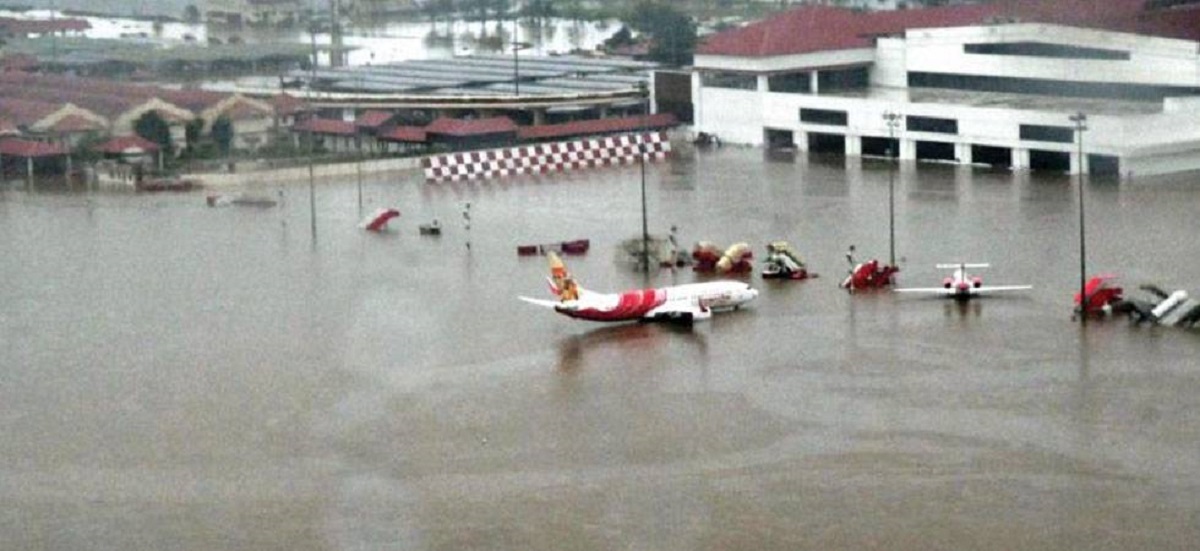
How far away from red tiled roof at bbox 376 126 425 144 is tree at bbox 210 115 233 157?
0.81 m

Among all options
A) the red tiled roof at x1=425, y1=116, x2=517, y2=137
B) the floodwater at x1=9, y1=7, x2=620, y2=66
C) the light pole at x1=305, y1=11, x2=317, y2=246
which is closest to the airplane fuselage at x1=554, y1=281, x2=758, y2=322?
the light pole at x1=305, y1=11, x2=317, y2=246

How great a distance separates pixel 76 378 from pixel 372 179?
5.19 meters

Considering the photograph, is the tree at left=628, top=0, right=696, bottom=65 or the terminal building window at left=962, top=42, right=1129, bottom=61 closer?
the terminal building window at left=962, top=42, right=1129, bottom=61

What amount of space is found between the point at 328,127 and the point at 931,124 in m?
3.63

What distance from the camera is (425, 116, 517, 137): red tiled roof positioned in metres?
13.1

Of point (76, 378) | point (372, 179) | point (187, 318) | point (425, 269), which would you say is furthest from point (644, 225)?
point (372, 179)

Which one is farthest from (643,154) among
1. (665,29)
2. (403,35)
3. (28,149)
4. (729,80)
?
(403,35)

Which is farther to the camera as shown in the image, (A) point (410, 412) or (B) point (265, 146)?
(B) point (265, 146)

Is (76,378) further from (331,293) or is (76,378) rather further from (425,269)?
(425,269)

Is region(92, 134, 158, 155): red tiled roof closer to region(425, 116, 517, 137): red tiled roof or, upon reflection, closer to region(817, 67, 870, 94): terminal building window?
region(425, 116, 517, 137): red tiled roof

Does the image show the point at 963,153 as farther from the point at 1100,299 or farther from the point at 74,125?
the point at 74,125

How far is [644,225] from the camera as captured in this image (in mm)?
9016

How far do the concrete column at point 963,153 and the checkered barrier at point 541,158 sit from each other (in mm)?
1530

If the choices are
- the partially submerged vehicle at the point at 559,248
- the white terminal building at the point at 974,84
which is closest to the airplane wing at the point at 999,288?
the partially submerged vehicle at the point at 559,248
